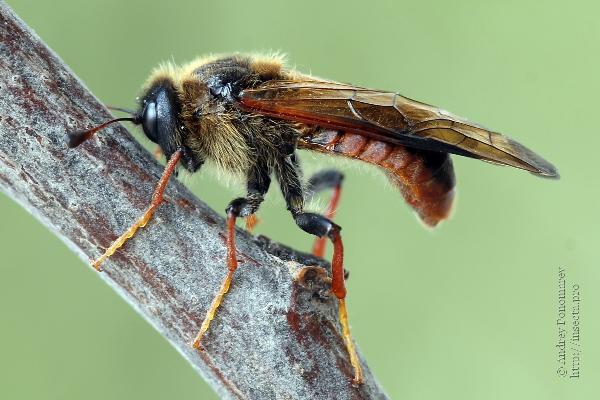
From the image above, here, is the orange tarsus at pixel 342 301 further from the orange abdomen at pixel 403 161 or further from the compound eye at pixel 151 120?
the compound eye at pixel 151 120

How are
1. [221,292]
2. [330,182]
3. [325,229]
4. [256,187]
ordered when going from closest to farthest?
[221,292] < [325,229] < [256,187] < [330,182]

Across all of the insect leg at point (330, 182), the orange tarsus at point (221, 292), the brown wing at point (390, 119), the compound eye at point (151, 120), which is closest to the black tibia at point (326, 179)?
the insect leg at point (330, 182)

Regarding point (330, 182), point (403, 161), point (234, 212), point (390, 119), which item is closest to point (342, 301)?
point (234, 212)

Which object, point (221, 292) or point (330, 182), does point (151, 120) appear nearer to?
point (330, 182)

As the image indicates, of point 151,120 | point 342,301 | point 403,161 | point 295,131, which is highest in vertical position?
point 403,161

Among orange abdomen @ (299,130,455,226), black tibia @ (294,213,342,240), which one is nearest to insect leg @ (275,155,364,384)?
black tibia @ (294,213,342,240)

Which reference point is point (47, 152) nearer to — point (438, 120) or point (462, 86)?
point (438, 120)

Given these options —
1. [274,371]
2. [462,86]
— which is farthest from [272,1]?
[274,371]

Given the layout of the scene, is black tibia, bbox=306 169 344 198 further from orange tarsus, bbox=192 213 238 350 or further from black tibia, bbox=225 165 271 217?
orange tarsus, bbox=192 213 238 350
